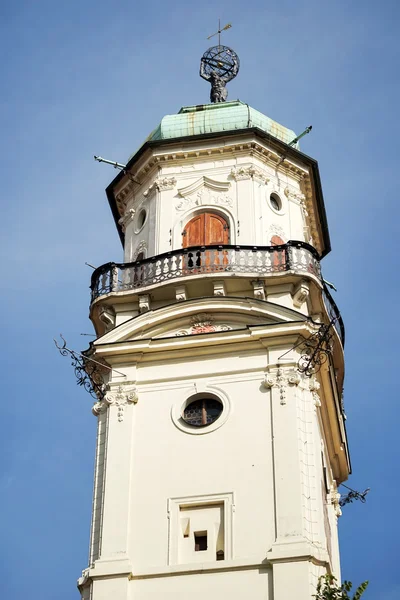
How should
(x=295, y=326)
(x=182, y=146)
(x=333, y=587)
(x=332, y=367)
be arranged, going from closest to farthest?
(x=333, y=587) < (x=295, y=326) < (x=332, y=367) < (x=182, y=146)

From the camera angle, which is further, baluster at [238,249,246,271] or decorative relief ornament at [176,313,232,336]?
baluster at [238,249,246,271]

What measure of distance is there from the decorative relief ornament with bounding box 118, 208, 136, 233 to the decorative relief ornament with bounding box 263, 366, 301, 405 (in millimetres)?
6981

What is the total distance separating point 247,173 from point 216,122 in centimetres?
195

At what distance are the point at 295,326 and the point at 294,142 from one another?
678 cm

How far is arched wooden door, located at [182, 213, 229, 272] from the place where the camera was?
2752 cm

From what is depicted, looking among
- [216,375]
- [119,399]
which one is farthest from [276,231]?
[119,399]

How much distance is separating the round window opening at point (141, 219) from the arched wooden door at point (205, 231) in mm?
1522

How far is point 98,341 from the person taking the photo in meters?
26.8

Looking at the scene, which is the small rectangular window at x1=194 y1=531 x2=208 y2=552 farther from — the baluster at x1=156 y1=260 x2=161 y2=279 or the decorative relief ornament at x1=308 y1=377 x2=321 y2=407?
the baluster at x1=156 y1=260 x2=161 y2=279

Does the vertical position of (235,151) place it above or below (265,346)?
above

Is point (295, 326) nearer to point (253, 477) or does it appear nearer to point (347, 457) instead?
point (253, 477)

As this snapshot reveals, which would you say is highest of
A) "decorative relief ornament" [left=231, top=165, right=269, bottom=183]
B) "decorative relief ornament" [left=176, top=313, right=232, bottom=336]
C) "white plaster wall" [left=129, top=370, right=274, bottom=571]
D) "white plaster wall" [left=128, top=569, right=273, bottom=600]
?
"decorative relief ornament" [left=231, top=165, right=269, bottom=183]

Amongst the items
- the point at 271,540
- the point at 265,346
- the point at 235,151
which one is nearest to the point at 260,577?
the point at 271,540

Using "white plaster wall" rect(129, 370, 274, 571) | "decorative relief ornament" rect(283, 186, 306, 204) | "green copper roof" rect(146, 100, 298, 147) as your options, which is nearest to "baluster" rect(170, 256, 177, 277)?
"white plaster wall" rect(129, 370, 274, 571)
